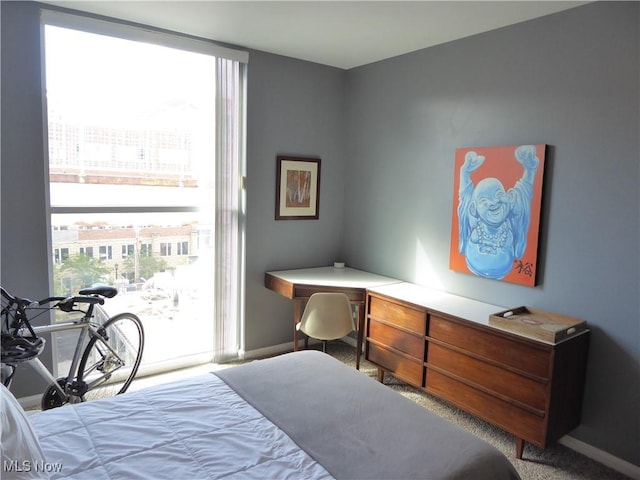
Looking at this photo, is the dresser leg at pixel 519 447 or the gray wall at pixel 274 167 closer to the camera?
the dresser leg at pixel 519 447

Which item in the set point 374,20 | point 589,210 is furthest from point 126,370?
point 589,210

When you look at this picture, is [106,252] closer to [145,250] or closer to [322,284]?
[145,250]

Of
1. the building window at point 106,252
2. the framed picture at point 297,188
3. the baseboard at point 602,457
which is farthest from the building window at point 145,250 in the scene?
the baseboard at point 602,457

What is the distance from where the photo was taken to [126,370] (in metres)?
3.44

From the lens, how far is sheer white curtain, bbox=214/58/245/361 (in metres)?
3.62

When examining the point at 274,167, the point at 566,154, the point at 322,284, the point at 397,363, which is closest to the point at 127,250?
the point at 274,167

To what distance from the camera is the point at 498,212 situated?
3.01m

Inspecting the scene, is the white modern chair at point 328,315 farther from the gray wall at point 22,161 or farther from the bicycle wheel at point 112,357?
the gray wall at point 22,161

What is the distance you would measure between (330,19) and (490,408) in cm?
264

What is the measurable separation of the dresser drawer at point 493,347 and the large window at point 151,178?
181 centimetres

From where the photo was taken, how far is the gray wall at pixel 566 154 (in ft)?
8.04

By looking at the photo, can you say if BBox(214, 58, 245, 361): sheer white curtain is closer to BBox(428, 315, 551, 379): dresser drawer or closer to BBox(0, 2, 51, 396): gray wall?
BBox(0, 2, 51, 396): gray wall

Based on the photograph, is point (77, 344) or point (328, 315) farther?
point (328, 315)

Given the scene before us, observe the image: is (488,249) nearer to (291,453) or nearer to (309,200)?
(309,200)
